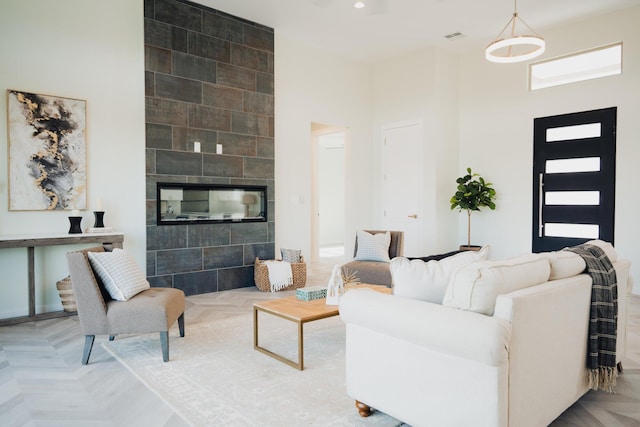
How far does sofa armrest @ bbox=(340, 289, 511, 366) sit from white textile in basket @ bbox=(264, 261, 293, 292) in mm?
3328

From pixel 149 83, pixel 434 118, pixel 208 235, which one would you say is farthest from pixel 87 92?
pixel 434 118

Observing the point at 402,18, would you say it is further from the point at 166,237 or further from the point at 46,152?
the point at 46,152

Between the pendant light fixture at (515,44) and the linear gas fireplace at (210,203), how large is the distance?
10.8 ft

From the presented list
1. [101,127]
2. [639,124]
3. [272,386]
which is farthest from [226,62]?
[639,124]

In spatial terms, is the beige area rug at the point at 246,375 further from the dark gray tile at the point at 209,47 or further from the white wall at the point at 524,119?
the white wall at the point at 524,119

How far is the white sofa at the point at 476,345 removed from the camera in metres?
1.76

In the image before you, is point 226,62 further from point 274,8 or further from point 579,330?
point 579,330

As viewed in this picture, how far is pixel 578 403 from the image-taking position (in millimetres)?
2479

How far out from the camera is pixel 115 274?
3.17 metres

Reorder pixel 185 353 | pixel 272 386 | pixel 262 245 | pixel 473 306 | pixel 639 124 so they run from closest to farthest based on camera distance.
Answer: pixel 473 306 < pixel 272 386 < pixel 185 353 < pixel 639 124 < pixel 262 245

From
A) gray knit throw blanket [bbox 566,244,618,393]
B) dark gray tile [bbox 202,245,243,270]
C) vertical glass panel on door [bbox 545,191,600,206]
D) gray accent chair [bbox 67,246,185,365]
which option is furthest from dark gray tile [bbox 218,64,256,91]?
gray knit throw blanket [bbox 566,244,618,393]

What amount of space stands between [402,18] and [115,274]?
462cm

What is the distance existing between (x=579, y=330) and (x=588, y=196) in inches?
161

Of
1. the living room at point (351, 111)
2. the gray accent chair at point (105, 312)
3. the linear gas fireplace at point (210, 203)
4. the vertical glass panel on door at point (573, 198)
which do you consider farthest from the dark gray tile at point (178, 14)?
the vertical glass panel on door at point (573, 198)
